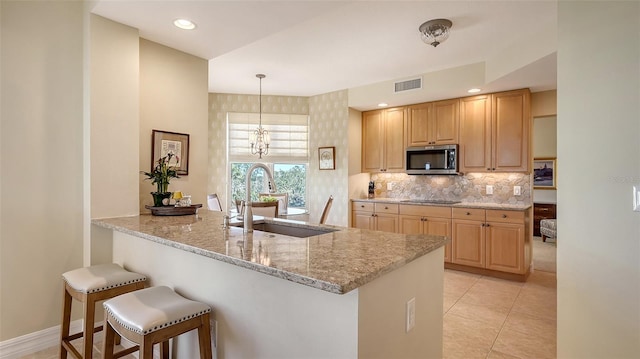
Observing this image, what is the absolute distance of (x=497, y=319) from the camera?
289cm

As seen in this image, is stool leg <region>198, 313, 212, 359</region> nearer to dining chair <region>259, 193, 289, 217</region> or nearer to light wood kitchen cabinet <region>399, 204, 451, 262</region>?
dining chair <region>259, 193, 289, 217</region>

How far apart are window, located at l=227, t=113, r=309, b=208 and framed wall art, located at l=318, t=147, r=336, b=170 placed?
31 cm

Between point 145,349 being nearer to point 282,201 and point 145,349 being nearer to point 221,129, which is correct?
point 282,201

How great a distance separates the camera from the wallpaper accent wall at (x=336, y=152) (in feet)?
17.1

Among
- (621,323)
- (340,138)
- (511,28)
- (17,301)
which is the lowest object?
(17,301)

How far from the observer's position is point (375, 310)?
1.18 m

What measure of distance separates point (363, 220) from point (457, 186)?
59.2 inches

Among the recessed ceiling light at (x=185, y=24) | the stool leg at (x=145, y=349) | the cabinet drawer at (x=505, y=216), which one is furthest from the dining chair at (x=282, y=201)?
the stool leg at (x=145, y=349)

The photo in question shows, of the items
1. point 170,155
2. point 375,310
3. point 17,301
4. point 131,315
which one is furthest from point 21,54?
point 375,310

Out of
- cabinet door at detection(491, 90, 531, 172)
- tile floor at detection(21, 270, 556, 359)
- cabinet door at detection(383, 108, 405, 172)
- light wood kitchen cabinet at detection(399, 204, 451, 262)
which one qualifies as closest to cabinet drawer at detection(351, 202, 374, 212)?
light wood kitchen cabinet at detection(399, 204, 451, 262)

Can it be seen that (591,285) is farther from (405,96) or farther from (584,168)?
(405,96)

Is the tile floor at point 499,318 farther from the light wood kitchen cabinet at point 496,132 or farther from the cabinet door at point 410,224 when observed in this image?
the light wood kitchen cabinet at point 496,132

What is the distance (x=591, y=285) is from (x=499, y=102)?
3.14 m

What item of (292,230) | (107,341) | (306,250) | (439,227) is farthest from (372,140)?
(107,341)
